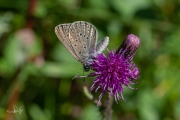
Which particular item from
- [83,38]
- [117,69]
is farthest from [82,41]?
[117,69]

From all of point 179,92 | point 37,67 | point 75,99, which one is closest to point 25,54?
point 37,67

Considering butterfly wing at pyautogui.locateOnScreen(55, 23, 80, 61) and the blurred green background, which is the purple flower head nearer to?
butterfly wing at pyautogui.locateOnScreen(55, 23, 80, 61)

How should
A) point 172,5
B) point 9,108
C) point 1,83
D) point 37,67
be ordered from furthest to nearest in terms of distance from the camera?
point 172,5 < point 1,83 < point 37,67 < point 9,108

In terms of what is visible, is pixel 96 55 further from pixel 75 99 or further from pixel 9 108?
pixel 75 99

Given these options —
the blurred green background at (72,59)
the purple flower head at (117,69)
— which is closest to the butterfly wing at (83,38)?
the purple flower head at (117,69)

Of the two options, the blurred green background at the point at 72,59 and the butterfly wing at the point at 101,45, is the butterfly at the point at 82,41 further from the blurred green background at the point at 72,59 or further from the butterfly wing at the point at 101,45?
the blurred green background at the point at 72,59

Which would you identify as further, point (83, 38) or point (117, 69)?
point (83, 38)

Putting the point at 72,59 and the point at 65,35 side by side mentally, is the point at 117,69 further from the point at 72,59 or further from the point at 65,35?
the point at 72,59
